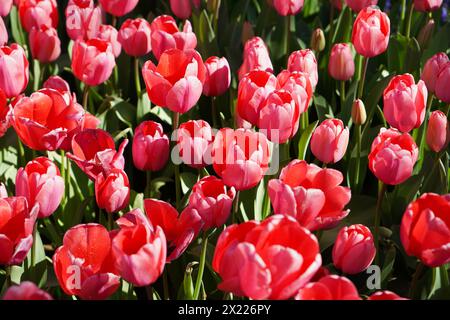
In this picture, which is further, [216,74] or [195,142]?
[216,74]

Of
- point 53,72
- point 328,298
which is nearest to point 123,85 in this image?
point 53,72

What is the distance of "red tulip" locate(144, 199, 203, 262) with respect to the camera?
120cm

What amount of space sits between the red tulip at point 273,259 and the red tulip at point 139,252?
0.29ft

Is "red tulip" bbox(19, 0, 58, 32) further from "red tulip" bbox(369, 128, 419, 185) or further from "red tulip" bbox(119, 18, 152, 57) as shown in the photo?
"red tulip" bbox(369, 128, 419, 185)

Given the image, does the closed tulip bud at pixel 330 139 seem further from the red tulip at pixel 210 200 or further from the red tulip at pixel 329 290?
the red tulip at pixel 329 290

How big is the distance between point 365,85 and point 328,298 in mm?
1171

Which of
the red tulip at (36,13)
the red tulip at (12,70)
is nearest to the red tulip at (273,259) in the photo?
the red tulip at (12,70)

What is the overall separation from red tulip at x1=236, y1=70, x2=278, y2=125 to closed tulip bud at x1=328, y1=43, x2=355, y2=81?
1.28 feet

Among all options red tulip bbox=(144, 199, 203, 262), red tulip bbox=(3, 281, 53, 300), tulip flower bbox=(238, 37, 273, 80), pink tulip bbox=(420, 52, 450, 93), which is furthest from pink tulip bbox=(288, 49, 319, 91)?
red tulip bbox=(3, 281, 53, 300)

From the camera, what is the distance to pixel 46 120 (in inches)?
58.4

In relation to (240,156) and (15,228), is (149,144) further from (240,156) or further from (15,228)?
(15,228)

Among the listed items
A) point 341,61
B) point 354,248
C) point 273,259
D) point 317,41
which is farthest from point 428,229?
point 317,41

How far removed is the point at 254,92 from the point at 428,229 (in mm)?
457

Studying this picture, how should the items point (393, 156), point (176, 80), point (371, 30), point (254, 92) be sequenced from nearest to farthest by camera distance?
1. point (393, 156)
2. point (254, 92)
3. point (176, 80)
4. point (371, 30)
